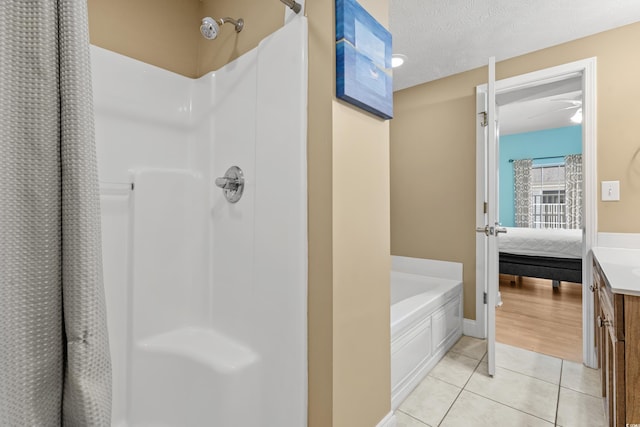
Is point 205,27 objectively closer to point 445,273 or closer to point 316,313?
point 316,313

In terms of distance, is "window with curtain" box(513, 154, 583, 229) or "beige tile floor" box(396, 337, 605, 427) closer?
"beige tile floor" box(396, 337, 605, 427)

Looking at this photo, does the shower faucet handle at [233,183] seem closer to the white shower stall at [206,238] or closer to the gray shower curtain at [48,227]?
the white shower stall at [206,238]

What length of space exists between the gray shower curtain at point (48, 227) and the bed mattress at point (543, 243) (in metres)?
4.58

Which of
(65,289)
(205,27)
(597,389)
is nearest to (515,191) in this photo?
(597,389)

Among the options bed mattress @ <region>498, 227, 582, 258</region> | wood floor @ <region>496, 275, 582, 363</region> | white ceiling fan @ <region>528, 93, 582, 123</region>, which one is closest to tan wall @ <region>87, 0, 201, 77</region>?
wood floor @ <region>496, 275, 582, 363</region>

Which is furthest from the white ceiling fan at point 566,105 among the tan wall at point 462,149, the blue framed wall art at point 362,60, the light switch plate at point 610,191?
the blue framed wall art at point 362,60

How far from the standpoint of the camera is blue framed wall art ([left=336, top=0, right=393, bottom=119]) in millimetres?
1069

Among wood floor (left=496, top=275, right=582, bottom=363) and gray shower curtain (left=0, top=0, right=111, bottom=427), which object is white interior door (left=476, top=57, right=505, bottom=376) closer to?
wood floor (left=496, top=275, right=582, bottom=363)

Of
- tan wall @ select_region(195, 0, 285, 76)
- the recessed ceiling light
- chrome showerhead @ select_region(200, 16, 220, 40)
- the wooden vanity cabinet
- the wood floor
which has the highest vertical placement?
the recessed ceiling light

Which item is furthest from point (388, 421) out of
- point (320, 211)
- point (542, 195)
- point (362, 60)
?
point (542, 195)

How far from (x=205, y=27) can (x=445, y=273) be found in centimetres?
259

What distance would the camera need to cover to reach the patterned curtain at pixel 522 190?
6145mm

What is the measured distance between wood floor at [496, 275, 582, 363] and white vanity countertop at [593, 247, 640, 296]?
85 centimetres

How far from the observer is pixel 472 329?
2574 mm
